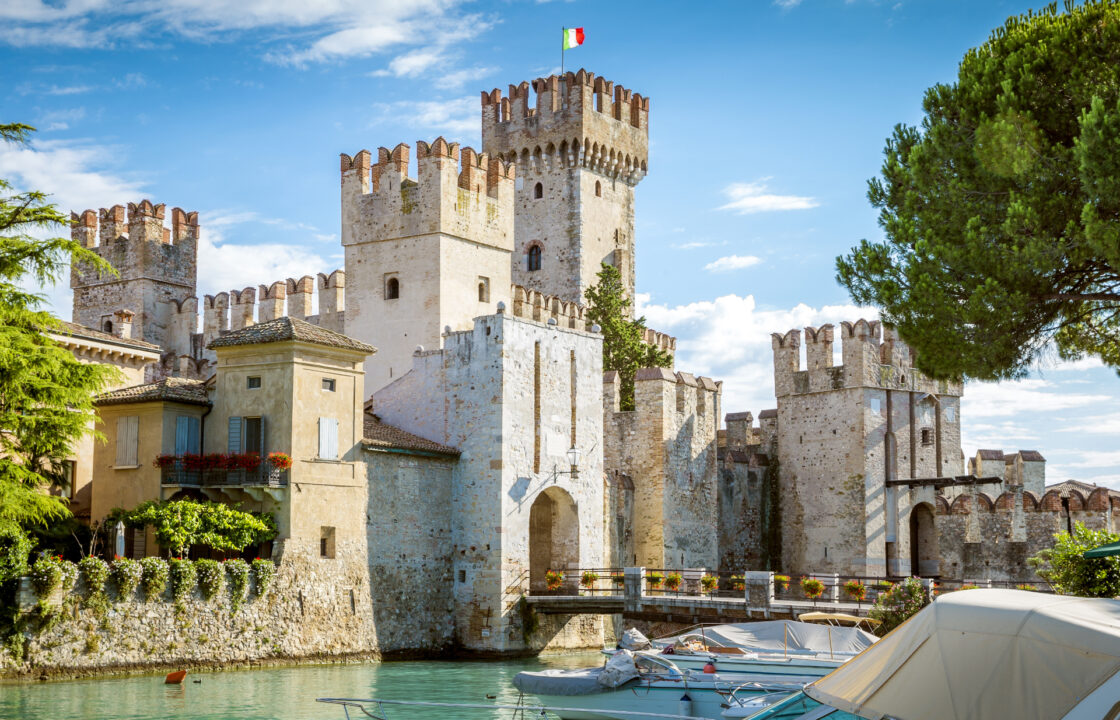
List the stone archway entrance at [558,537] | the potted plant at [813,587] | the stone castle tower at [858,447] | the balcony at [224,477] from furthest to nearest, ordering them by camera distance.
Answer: the stone castle tower at [858,447] → the stone archway entrance at [558,537] → the potted plant at [813,587] → the balcony at [224,477]

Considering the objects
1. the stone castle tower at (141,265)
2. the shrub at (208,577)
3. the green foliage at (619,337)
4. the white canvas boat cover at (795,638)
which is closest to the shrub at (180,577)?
the shrub at (208,577)

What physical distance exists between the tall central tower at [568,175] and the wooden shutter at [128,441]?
21.2 meters

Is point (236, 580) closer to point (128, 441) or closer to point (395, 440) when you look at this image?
point (128, 441)

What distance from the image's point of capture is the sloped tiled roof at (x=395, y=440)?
3159 cm

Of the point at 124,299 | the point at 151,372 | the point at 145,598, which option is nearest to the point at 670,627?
the point at 145,598

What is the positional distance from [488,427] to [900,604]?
39.1ft

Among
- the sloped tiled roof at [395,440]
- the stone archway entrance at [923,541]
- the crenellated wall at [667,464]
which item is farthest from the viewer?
the stone archway entrance at [923,541]

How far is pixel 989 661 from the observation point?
339 inches

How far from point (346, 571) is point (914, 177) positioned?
16093 millimetres

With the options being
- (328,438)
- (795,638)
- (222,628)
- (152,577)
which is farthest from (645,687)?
(328,438)

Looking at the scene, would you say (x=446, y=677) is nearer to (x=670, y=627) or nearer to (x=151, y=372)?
(x=670, y=627)

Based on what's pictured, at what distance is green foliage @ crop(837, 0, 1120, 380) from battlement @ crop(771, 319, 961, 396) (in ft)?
59.7

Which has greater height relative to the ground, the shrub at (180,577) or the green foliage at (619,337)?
the green foliage at (619,337)

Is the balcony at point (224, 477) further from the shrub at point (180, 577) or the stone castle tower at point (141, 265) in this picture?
the stone castle tower at point (141, 265)
